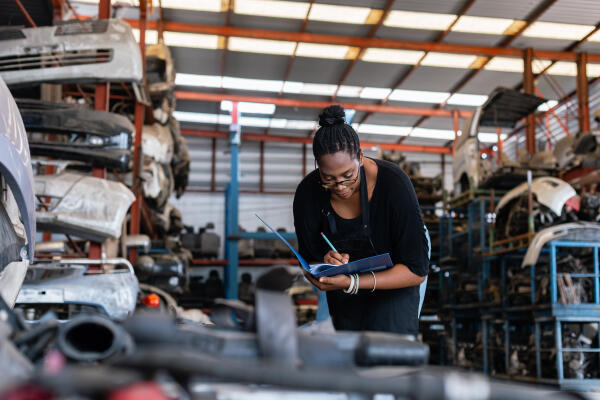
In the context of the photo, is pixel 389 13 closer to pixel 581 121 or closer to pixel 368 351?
pixel 581 121

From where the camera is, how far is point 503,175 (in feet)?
32.1

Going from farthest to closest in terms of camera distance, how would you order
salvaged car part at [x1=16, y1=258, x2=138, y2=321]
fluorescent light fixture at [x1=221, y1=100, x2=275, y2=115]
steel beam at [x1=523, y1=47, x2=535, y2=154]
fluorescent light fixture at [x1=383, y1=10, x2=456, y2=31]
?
fluorescent light fixture at [x1=221, y1=100, x2=275, y2=115], steel beam at [x1=523, y1=47, x2=535, y2=154], fluorescent light fixture at [x1=383, y1=10, x2=456, y2=31], salvaged car part at [x1=16, y1=258, x2=138, y2=321]

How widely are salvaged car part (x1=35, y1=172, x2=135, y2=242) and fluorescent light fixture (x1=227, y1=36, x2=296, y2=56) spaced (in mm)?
10156

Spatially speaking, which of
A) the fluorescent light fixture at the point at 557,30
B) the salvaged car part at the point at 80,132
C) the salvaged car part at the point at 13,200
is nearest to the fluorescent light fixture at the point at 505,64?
the fluorescent light fixture at the point at 557,30

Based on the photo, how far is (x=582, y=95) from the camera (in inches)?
543

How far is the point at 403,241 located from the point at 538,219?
671 cm

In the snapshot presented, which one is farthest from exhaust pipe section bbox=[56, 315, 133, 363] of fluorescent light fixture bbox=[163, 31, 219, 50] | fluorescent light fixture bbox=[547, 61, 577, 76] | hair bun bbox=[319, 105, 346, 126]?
fluorescent light fixture bbox=[547, 61, 577, 76]

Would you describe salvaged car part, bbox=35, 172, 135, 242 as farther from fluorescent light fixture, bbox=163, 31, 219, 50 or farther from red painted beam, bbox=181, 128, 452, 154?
red painted beam, bbox=181, 128, 452, 154

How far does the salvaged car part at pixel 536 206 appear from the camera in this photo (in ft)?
26.0

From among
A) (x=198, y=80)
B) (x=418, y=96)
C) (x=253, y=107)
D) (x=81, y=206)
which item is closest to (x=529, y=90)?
(x=418, y=96)

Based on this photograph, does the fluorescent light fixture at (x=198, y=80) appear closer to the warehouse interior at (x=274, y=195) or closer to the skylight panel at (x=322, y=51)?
the warehouse interior at (x=274, y=195)

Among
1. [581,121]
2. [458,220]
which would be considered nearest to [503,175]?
[458,220]

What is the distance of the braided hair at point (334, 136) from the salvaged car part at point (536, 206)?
6.16 m

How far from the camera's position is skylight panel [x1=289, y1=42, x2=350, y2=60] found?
14906 millimetres
